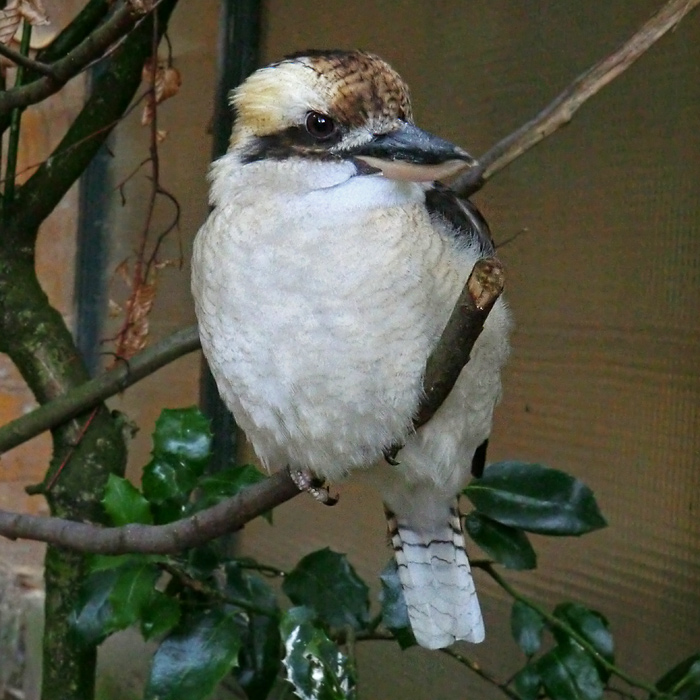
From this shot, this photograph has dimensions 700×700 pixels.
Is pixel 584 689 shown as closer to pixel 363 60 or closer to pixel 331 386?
pixel 331 386

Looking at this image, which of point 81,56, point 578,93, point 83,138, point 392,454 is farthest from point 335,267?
point 83,138

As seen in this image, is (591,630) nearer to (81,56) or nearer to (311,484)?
(311,484)

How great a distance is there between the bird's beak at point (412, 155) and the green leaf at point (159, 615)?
64 cm

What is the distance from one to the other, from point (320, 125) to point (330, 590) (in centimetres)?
65

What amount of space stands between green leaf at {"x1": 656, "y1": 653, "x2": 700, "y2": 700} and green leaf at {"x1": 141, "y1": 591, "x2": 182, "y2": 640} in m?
0.58

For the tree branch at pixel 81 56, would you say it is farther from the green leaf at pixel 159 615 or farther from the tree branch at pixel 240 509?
the green leaf at pixel 159 615

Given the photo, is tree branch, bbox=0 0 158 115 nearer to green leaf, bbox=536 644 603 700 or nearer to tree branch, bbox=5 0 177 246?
tree branch, bbox=5 0 177 246

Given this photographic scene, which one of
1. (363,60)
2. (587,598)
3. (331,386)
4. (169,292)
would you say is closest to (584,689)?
(587,598)

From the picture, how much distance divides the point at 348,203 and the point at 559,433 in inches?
24.0

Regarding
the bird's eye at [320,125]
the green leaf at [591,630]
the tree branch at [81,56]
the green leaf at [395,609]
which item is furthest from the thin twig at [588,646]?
the tree branch at [81,56]

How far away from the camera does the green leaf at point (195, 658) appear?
3.73 ft

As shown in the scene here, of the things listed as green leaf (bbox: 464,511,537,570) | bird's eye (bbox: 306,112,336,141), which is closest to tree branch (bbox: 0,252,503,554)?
bird's eye (bbox: 306,112,336,141)

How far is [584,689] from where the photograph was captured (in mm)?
1108

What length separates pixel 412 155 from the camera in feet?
2.68
